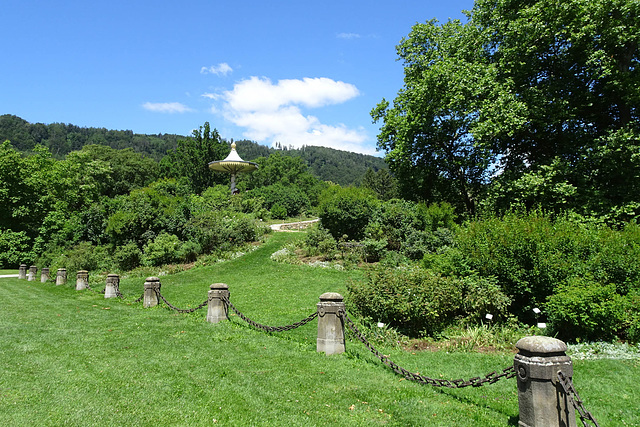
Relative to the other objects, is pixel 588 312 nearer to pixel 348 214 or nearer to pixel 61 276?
pixel 348 214

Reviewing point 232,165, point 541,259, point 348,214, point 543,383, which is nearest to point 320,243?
point 348,214

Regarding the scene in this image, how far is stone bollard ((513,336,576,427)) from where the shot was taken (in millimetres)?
3453

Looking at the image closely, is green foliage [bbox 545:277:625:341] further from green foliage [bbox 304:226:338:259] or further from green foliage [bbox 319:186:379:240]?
green foliage [bbox 319:186:379:240]

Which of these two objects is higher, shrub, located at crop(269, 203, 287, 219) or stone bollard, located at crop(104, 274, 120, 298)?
shrub, located at crop(269, 203, 287, 219)

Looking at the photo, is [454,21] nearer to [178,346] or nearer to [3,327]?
[178,346]

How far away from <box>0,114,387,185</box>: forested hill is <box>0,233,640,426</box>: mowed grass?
3834 inches

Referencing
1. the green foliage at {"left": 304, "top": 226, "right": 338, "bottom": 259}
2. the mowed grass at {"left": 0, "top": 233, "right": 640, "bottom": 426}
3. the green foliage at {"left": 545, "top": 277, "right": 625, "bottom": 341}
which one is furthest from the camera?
the green foliage at {"left": 304, "top": 226, "right": 338, "bottom": 259}

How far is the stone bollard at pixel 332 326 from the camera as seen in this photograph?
6.59 m

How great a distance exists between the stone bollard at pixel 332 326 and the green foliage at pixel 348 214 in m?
13.3

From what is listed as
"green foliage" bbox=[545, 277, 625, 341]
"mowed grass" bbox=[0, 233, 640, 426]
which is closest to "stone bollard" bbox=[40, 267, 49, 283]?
"mowed grass" bbox=[0, 233, 640, 426]

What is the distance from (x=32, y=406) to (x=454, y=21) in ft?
74.7

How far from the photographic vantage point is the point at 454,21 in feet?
66.7

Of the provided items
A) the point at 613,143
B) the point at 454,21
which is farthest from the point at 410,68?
the point at 613,143

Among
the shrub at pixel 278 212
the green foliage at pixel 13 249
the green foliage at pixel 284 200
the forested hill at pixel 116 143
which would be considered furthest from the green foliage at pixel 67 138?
the green foliage at pixel 13 249
